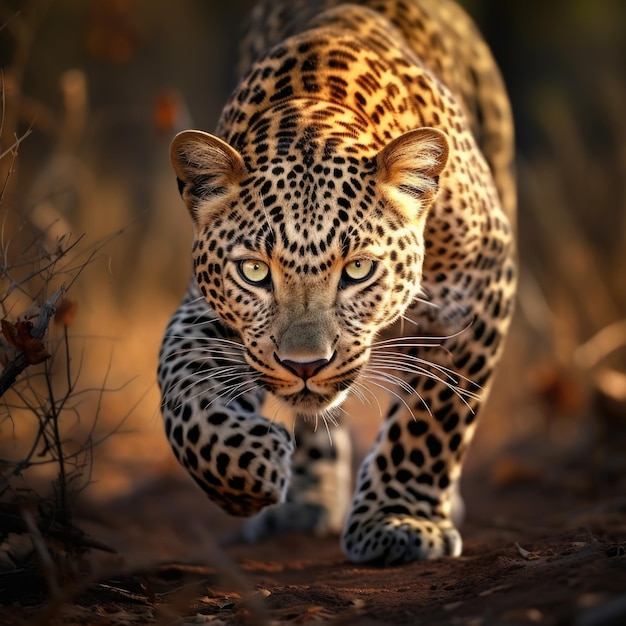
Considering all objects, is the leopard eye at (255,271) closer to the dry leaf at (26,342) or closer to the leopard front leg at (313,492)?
the dry leaf at (26,342)

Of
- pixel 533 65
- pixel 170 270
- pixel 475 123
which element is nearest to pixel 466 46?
pixel 475 123

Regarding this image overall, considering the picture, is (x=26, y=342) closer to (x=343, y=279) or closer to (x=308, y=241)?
(x=308, y=241)

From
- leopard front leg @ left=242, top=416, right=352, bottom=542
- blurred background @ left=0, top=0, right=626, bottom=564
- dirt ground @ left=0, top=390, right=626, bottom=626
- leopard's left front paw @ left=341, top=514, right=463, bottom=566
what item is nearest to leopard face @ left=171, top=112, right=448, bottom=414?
blurred background @ left=0, top=0, right=626, bottom=564

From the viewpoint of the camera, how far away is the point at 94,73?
18.3 meters

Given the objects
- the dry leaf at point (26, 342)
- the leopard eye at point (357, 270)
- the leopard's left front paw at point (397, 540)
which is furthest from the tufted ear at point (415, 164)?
the dry leaf at point (26, 342)

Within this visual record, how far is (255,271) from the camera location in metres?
4.55

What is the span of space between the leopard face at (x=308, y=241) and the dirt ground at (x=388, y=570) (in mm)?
865

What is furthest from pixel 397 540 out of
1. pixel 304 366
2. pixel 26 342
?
pixel 26 342

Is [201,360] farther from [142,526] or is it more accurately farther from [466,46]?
[466,46]

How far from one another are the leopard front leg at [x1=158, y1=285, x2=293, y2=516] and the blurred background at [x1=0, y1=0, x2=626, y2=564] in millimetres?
262

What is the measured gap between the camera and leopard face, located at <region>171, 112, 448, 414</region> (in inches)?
174

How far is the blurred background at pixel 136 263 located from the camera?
6641 mm

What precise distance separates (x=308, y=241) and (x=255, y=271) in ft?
0.90

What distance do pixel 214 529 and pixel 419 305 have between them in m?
3.01
